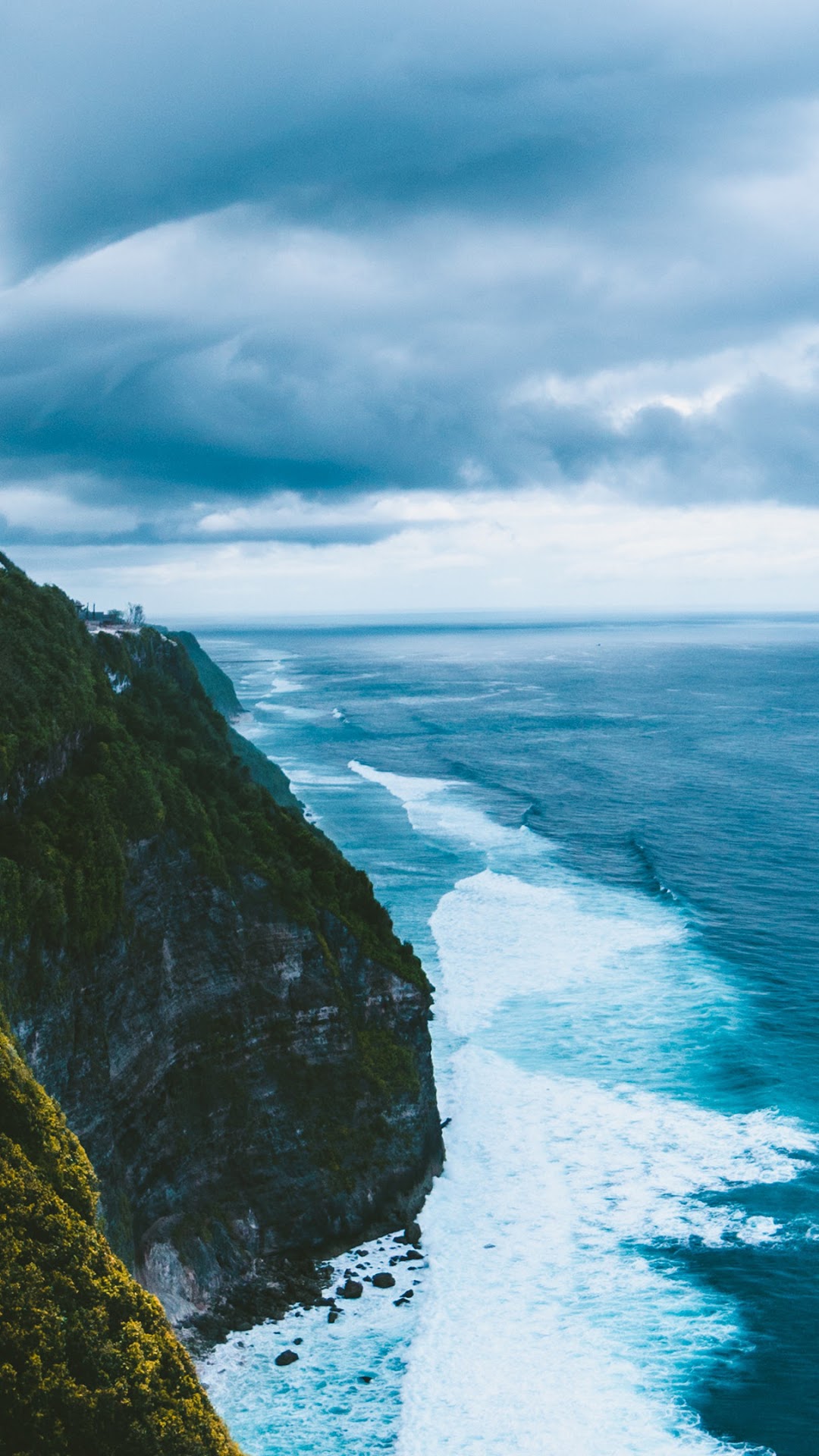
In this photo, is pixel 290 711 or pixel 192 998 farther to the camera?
pixel 290 711

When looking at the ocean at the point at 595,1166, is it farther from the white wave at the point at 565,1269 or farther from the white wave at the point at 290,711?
the white wave at the point at 290,711

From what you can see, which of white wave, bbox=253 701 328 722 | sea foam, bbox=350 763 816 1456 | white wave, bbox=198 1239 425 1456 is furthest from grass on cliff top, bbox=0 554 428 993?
white wave, bbox=253 701 328 722

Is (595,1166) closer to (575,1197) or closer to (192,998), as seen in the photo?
(575,1197)

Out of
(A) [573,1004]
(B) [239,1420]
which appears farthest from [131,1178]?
(A) [573,1004]

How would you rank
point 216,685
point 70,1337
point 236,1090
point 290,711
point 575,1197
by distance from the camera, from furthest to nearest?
point 290,711 < point 216,685 < point 575,1197 < point 236,1090 < point 70,1337

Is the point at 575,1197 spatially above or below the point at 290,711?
below

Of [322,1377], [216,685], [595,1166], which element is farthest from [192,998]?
[216,685]

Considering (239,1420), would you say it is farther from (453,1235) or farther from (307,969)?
(307,969)
